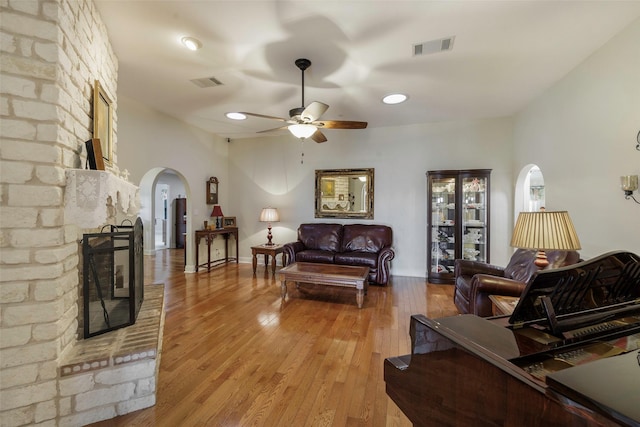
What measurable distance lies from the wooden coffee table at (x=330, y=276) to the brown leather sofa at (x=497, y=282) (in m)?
1.14

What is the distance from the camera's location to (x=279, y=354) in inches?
93.6

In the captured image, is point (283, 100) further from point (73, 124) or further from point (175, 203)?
point (175, 203)

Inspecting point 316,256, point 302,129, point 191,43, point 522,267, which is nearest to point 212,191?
point 316,256

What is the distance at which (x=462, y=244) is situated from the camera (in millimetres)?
4633

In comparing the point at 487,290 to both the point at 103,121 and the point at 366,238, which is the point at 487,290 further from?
the point at 103,121

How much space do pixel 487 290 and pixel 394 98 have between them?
2.69 meters

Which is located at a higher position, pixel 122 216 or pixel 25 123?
pixel 25 123

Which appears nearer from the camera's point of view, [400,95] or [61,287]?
[61,287]

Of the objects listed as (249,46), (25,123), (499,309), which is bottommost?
(499,309)

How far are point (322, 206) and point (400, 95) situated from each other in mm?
2670

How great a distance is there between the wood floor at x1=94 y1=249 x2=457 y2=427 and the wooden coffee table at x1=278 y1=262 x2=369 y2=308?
11.2 inches

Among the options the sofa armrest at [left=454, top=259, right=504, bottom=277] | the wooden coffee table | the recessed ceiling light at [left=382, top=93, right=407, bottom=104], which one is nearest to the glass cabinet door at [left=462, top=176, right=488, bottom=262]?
the sofa armrest at [left=454, top=259, right=504, bottom=277]

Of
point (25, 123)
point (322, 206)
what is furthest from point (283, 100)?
point (25, 123)

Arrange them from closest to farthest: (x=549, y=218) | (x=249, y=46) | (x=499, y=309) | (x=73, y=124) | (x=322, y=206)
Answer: (x=73, y=124)
(x=549, y=218)
(x=499, y=309)
(x=249, y=46)
(x=322, y=206)
